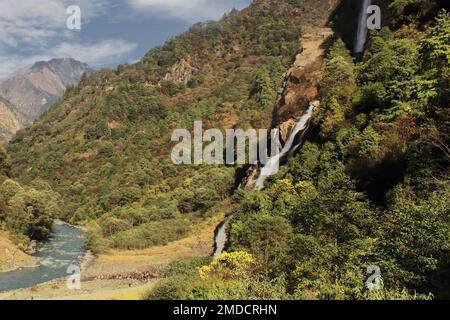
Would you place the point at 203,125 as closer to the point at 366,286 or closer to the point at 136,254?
the point at 136,254

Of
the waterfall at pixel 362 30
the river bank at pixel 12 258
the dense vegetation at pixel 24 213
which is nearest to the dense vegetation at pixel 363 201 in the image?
the waterfall at pixel 362 30

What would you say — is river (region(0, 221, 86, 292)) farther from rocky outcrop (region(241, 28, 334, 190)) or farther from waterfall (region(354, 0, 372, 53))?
waterfall (region(354, 0, 372, 53))

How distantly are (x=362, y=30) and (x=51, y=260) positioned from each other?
169ft

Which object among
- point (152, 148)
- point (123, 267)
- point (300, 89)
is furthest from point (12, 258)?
point (152, 148)

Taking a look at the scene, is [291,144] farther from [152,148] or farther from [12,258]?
[152,148]

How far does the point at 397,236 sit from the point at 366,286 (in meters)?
2.97

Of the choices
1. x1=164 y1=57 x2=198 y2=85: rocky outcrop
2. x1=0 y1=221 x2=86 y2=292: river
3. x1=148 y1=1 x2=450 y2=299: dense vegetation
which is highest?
x1=164 y1=57 x2=198 y2=85: rocky outcrop

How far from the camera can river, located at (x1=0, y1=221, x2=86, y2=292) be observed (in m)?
53.9

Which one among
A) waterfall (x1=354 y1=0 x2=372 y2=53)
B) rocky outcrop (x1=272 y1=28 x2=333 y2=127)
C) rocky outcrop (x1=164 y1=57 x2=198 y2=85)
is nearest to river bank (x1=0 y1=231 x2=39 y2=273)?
rocky outcrop (x1=272 y1=28 x2=333 y2=127)

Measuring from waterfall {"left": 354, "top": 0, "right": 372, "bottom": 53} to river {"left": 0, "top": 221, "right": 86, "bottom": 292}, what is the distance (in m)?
46.5

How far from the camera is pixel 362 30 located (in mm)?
61250

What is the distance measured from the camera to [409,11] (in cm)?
4944

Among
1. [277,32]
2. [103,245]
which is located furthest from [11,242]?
[277,32]

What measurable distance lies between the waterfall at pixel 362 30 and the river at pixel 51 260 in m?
46.5
